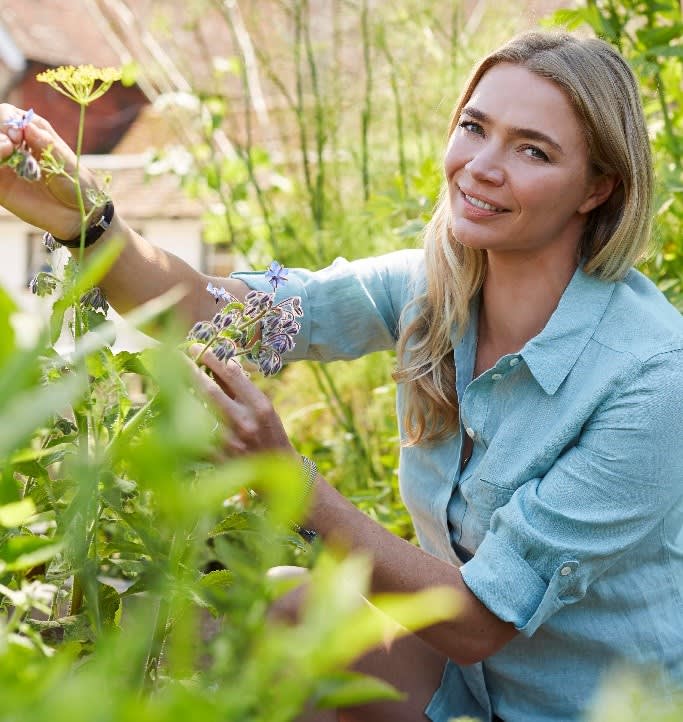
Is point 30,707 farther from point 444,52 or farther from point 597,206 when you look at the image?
point 444,52

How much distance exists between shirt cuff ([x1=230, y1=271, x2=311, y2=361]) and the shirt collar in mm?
389

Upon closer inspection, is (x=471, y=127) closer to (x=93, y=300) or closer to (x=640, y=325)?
(x=640, y=325)

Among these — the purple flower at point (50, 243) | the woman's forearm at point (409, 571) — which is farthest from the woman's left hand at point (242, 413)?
the purple flower at point (50, 243)

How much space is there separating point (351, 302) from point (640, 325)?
0.50m

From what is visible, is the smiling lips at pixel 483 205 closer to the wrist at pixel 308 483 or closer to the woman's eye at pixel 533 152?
the woman's eye at pixel 533 152

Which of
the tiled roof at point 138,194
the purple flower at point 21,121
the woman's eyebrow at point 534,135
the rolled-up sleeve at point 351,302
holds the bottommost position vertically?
the tiled roof at point 138,194

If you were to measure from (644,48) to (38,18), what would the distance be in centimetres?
1669

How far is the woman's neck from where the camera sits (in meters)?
1.76

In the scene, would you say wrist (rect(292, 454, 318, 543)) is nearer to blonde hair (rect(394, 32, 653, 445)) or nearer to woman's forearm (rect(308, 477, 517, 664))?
woman's forearm (rect(308, 477, 517, 664))

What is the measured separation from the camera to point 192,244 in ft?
55.7

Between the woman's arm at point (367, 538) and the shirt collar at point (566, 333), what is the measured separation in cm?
34

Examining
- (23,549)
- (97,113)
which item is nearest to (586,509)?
(23,549)

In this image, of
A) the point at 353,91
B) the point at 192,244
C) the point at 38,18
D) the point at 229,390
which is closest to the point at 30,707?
the point at 229,390

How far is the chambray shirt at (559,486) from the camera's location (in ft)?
4.94
